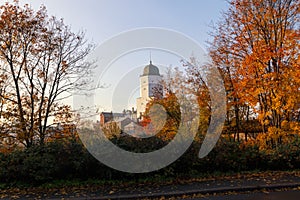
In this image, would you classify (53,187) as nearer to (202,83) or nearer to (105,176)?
(105,176)

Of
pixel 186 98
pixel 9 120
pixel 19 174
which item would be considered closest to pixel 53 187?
pixel 19 174

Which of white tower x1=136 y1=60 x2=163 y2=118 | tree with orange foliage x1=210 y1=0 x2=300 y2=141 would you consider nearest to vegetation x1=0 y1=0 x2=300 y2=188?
tree with orange foliage x1=210 y1=0 x2=300 y2=141

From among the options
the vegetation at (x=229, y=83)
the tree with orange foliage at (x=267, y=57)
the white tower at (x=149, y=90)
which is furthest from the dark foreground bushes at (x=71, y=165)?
the white tower at (x=149, y=90)

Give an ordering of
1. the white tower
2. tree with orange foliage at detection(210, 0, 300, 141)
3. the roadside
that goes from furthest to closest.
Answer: the white tower, tree with orange foliage at detection(210, 0, 300, 141), the roadside

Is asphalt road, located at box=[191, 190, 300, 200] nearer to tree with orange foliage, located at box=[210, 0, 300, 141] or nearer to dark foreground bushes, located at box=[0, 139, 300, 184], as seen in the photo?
dark foreground bushes, located at box=[0, 139, 300, 184]

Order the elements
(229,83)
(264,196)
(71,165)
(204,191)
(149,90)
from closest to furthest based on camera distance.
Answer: (264,196)
(204,191)
(71,165)
(229,83)
(149,90)

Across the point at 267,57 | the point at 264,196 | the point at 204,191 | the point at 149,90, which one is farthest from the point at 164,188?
the point at 149,90

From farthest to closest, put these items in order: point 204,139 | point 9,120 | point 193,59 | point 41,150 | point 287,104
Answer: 1. point 193,59
2. point 9,120
3. point 287,104
4. point 204,139
5. point 41,150

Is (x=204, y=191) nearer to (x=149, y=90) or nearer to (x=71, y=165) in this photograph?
(x=71, y=165)

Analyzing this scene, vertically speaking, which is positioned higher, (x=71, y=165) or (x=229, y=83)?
(x=229, y=83)

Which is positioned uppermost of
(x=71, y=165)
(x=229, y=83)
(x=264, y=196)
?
(x=229, y=83)

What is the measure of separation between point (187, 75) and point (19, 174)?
1467cm

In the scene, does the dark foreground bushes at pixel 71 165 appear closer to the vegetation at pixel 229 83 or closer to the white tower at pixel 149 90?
the vegetation at pixel 229 83

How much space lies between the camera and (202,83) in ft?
64.5
